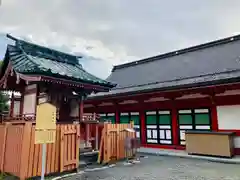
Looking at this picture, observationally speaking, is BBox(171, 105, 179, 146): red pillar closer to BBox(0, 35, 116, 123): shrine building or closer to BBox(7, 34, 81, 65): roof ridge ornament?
BBox(0, 35, 116, 123): shrine building

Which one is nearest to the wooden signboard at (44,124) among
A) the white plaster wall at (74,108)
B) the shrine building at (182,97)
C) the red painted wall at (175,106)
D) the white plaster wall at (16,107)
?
the white plaster wall at (74,108)

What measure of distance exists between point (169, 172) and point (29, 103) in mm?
5756

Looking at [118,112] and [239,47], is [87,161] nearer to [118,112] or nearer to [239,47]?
[118,112]

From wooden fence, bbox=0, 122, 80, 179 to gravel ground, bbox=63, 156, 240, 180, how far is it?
61 centimetres

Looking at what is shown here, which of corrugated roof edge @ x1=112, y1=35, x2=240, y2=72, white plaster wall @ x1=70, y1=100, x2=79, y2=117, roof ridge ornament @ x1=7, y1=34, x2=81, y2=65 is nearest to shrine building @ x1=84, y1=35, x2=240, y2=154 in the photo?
corrugated roof edge @ x1=112, y1=35, x2=240, y2=72

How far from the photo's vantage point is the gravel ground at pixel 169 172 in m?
5.86

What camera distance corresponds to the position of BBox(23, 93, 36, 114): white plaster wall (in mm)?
7861

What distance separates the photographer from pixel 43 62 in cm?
829

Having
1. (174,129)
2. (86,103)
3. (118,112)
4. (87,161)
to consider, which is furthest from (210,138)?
(86,103)

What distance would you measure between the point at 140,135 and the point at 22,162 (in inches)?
321

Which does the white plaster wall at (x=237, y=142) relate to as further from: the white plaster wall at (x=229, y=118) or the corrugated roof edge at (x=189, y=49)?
the corrugated roof edge at (x=189, y=49)

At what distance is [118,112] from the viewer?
550 inches

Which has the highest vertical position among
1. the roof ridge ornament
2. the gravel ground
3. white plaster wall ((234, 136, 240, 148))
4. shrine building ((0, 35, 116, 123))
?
the roof ridge ornament

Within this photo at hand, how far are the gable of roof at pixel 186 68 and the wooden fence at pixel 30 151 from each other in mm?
5797
